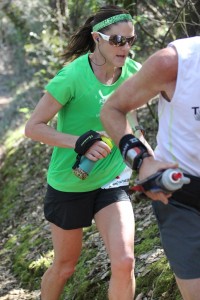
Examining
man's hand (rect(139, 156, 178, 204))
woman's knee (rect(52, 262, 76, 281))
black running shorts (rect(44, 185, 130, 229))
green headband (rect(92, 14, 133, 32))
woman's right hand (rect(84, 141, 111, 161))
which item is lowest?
woman's knee (rect(52, 262, 76, 281))

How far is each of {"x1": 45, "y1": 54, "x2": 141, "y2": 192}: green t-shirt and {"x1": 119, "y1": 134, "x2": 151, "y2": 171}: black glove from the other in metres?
1.37

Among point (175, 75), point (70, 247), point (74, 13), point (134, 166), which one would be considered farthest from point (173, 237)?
point (74, 13)

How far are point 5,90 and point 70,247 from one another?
17.4m

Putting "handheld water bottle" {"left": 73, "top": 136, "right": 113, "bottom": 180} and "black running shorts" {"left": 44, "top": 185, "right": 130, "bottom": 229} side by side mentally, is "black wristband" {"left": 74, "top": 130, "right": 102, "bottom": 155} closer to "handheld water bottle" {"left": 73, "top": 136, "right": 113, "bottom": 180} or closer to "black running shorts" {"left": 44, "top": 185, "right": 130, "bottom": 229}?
"handheld water bottle" {"left": 73, "top": 136, "right": 113, "bottom": 180}

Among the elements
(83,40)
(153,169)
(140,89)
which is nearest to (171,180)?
(153,169)

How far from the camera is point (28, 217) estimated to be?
31.0 feet

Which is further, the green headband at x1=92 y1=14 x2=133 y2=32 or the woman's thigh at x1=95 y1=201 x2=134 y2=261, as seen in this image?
the green headband at x1=92 y1=14 x2=133 y2=32

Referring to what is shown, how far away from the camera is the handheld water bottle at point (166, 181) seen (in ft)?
9.69

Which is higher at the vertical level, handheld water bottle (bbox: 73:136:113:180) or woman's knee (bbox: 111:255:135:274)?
handheld water bottle (bbox: 73:136:113:180)

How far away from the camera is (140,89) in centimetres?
335

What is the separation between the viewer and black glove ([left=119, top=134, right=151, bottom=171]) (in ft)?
10.7

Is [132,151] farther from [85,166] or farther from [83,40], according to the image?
[83,40]

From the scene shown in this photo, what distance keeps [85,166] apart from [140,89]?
115 centimetres

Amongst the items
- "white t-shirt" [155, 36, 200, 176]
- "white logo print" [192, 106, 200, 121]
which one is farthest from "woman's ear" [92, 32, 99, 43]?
"white logo print" [192, 106, 200, 121]
